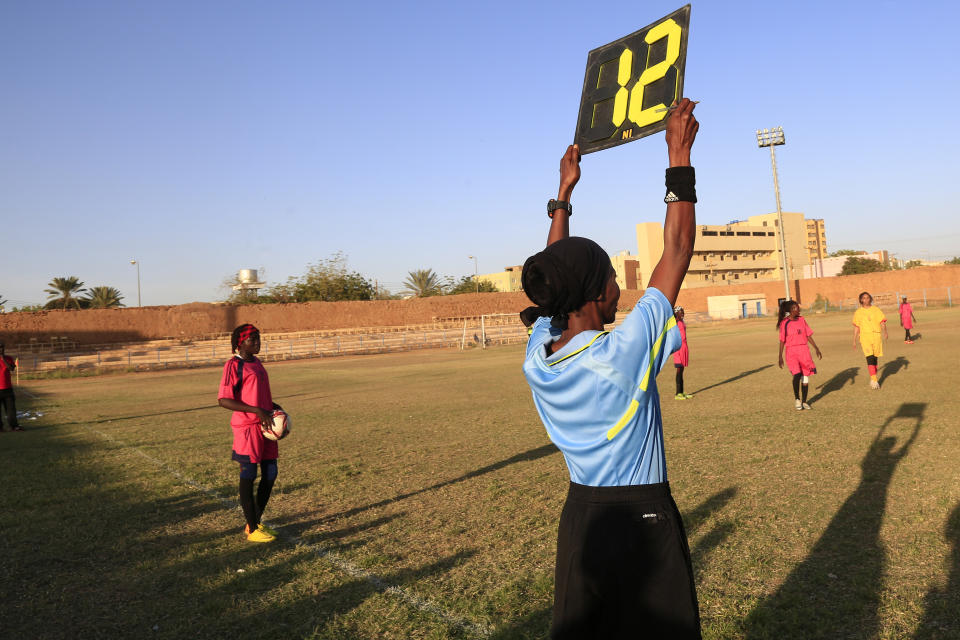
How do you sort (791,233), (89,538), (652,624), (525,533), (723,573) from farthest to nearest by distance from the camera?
(791,233) → (89,538) → (525,533) → (723,573) → (652,624)

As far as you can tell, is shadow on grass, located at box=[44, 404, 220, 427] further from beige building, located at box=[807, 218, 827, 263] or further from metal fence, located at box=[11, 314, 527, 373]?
beige building, located at box=[807, 218, 827, 263]

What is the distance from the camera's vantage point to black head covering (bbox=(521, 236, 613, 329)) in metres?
1.98

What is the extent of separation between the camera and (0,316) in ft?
155

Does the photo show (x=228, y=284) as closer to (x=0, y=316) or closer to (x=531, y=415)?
(x=0, y=316)

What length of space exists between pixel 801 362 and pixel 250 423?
30.9 feet

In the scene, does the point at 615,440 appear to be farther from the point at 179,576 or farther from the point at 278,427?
the point at 278,427

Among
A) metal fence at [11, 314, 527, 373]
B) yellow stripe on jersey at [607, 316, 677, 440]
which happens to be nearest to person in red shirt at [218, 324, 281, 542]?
yellow stripe on jersey at [607, 316, 677, 440]

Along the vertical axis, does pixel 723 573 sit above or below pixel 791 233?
below

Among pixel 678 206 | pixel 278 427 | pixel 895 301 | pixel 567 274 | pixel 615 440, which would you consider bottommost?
pixel 895 301

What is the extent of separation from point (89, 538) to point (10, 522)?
53.4 inches

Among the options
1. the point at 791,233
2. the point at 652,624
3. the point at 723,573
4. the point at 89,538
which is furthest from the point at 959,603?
the point at 791,233

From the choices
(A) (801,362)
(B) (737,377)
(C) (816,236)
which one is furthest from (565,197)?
(C) (816,236)

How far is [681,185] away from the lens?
6.79 feet

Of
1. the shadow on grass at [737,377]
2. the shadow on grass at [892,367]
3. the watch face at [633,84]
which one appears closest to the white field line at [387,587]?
the watch face at [633,84]
